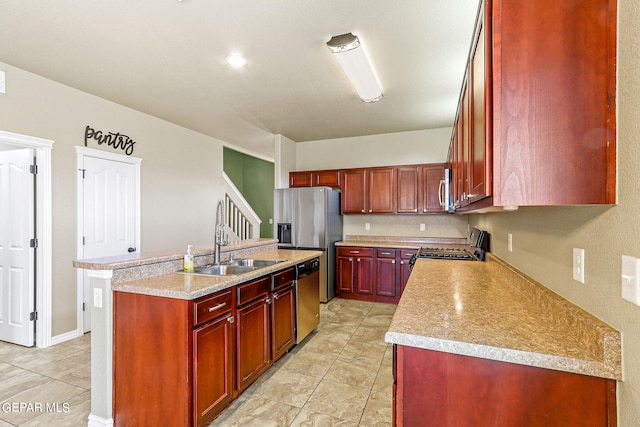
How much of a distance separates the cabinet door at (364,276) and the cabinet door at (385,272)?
0.09 m

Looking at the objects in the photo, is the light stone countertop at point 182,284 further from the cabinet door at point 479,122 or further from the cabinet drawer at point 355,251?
the cabinet drawer at point 355,251

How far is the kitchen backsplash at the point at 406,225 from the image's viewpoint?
4918 mm

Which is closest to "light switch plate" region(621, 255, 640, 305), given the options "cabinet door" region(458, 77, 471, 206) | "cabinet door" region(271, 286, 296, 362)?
"cabinet door" region(458, 77, 471, 206)

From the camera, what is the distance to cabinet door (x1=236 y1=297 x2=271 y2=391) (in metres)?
2.19

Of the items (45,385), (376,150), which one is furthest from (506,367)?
(376,150)

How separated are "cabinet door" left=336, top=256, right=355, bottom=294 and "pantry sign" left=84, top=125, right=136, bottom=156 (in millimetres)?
3335

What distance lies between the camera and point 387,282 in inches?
184

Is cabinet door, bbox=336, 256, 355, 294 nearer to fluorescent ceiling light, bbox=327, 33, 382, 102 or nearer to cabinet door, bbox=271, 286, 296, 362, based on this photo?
cabinet door, bbox=271, 286, 296, 362

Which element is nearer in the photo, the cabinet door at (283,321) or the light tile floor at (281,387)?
the light tile floor at (281,387)

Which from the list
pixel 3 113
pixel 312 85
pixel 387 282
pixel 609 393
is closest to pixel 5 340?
pixel 3 113

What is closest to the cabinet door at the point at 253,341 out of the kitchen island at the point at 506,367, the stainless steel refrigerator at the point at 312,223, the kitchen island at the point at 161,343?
the kitchen island at the point at 161,343

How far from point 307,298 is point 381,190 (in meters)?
2.43

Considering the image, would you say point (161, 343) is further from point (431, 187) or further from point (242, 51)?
point (431, 187)

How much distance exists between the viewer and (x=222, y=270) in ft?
8.82
